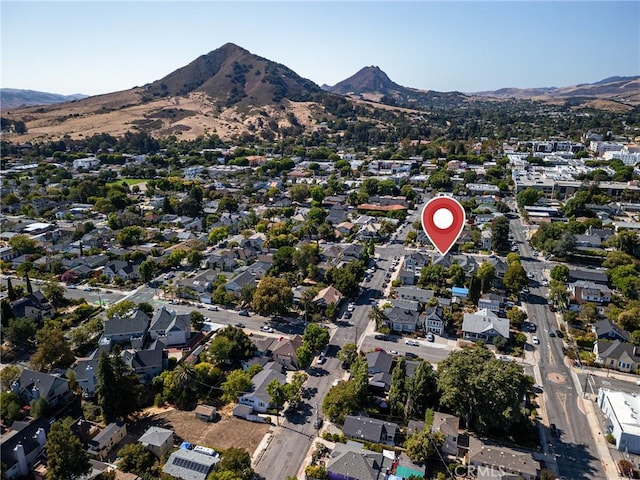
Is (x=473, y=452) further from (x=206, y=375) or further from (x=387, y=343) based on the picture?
(x=206, y=375)

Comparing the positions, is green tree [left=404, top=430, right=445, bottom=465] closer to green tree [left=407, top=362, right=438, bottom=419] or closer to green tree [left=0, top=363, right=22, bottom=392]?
green tree [left=407, top=362, right=438, bottom=419]

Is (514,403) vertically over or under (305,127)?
under

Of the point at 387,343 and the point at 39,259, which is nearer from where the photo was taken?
the point at 387,343

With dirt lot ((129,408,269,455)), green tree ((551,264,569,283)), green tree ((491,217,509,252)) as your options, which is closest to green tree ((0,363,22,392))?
dirt lot ((129,408,269,455))

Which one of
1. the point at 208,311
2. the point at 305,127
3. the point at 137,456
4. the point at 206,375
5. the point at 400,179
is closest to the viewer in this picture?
the point at 137,456

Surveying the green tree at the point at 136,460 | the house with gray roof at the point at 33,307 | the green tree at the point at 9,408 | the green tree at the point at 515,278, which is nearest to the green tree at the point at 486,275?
the green tree at the point at 515,278

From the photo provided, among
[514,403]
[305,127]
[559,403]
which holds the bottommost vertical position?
[559,403]

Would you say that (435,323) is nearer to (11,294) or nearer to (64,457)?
(64,457)

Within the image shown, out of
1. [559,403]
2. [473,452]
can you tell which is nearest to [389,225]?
[559,403]
